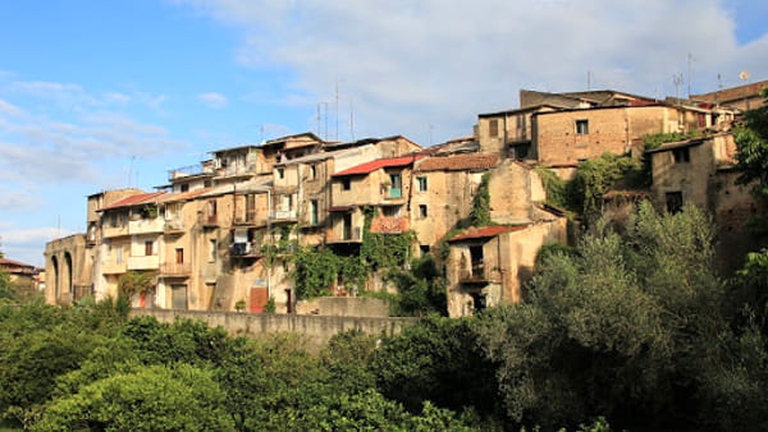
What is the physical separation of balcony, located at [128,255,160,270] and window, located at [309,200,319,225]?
1482 centimetres

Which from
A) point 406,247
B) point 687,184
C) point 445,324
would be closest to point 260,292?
point 406,247

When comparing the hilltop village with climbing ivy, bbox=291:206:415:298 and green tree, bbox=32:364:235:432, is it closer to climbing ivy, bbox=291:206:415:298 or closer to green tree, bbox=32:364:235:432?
climbing ivy, bbox=291:206:415:298

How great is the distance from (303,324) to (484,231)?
33.1 ft

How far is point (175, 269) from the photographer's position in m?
54.4

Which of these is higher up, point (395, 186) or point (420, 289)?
point (395, 186)

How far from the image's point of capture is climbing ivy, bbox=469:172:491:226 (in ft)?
128

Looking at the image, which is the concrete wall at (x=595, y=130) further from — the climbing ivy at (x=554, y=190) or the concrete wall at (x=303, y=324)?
the concrete wall at (x=303, y=324)

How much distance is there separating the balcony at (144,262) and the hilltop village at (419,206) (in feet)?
0.45

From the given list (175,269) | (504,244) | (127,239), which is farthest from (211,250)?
(504,244)

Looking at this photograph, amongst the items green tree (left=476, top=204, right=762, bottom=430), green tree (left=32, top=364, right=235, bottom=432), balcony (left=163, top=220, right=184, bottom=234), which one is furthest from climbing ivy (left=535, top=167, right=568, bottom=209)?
balcony (left=163, top=220, right=184, bottom=234)

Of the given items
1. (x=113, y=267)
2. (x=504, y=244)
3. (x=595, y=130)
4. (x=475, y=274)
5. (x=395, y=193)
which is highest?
(x=595, y=130)

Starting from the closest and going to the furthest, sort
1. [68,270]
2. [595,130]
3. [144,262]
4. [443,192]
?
[595,130] < [443,192] < [144,262] < [68,270]

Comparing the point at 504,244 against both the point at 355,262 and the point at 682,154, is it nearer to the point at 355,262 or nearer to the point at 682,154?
the point at 682,154

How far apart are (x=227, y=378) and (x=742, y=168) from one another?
2098cm
